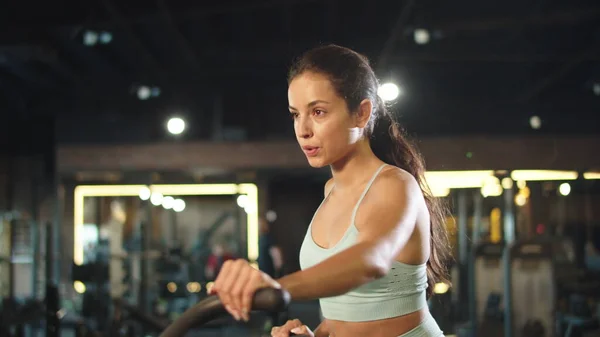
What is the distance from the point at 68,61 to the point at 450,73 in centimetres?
508

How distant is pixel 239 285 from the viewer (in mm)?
861

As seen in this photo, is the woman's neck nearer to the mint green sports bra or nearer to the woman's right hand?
the mint green sports bra

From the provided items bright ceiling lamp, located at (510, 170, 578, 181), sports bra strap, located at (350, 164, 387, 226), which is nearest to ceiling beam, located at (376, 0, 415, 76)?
bright ceiling lamp, located at (510, 170, 578, 181)

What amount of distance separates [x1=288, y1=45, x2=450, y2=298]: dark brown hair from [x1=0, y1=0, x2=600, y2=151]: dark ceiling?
13.8 ft

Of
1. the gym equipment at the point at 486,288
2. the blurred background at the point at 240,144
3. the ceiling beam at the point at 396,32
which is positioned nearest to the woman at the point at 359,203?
the blurred background at the point at 240,144

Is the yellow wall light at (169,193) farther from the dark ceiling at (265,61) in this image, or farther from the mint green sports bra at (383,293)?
the mint green sports bra at (383,293)

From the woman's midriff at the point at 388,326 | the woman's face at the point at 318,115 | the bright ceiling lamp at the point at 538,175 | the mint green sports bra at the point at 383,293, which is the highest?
the bright ceiling lamp at the point at 538,175

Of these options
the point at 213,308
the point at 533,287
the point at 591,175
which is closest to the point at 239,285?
the point at 213,308

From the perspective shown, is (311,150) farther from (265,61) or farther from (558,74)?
(558,74)

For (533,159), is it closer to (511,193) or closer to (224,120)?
(511,193)

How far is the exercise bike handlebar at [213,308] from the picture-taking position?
0.84m

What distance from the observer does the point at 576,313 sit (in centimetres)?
591

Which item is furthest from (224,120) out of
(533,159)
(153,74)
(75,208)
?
(533,159)

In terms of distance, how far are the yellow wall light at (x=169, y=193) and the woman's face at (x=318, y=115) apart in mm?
10483
